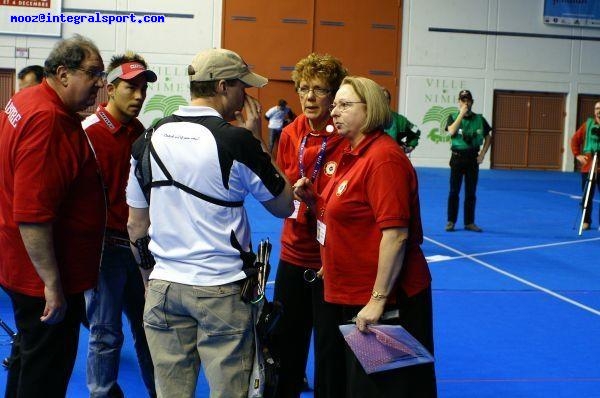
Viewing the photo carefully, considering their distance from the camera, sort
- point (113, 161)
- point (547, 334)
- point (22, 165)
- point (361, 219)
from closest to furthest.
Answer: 1. point (22, 165)
2. point (361, 219)
3. point (113, 161)
4. point (547, 334)

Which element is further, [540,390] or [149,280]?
[540,390]

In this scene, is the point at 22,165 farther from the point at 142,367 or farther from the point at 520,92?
the point at 520,92

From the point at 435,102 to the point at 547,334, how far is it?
21.2 metres

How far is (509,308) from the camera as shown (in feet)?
25.1

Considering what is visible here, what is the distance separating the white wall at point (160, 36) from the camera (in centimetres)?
2559

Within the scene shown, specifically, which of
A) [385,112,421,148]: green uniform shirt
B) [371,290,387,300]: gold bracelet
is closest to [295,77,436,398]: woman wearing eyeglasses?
[371,290,387,300]: gold bracelet

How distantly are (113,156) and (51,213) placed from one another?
3.63 feet

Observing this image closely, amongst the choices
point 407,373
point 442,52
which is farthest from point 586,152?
point 442,52

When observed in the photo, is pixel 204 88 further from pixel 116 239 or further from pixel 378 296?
pixel 116 239

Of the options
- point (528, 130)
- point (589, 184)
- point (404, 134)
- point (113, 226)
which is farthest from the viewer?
point (528, 130)

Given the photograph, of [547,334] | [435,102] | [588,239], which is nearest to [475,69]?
[435,102]

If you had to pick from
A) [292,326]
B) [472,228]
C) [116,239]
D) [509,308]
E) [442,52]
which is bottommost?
[509,308]

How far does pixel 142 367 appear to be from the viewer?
475 cm

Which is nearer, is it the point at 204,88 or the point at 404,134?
the point at 204,88
